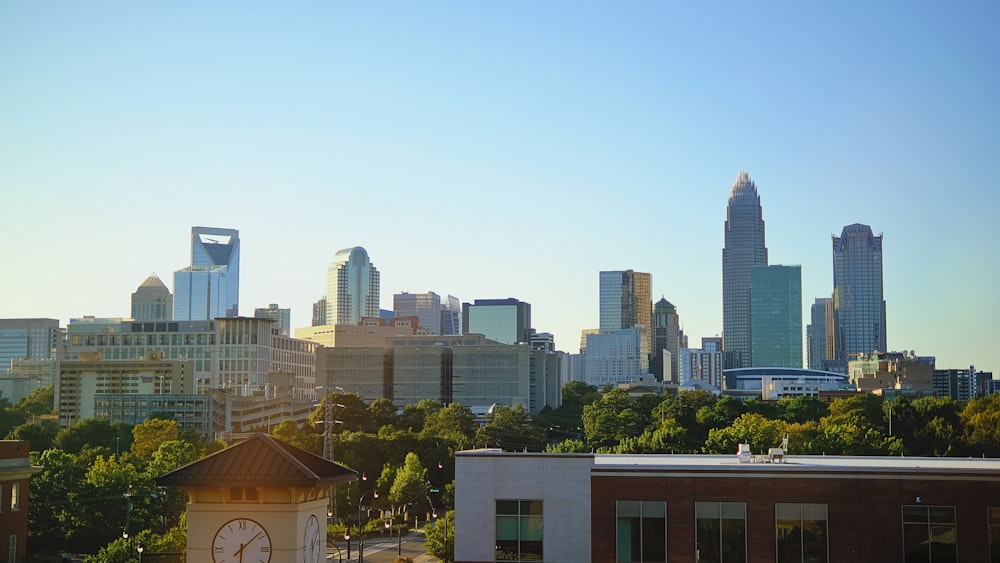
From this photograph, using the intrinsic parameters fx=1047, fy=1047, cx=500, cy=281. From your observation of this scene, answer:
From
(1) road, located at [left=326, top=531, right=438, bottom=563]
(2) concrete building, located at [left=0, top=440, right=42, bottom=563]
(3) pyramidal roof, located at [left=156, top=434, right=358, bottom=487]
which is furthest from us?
(1) road, located at [left=326, top=531, right=438, bottom=563]

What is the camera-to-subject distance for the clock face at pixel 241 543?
83.0 ft

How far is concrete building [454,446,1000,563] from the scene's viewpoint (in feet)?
144

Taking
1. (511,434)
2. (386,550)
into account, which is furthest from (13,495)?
(511,434)

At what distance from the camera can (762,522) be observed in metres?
44.7

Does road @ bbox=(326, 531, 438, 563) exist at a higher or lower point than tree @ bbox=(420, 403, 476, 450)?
lower

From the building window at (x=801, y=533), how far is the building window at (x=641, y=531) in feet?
15.9

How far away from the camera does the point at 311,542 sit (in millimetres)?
26531

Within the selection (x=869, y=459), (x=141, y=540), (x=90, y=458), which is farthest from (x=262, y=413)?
(x=869, y=459)

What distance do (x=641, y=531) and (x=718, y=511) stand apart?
3.42 m

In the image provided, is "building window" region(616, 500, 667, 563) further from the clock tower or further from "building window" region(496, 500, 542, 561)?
the clock tower

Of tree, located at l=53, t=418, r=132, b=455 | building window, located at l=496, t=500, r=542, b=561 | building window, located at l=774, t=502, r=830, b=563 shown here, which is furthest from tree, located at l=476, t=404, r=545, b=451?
building window, located at l=774, t=502, r=830, b=563

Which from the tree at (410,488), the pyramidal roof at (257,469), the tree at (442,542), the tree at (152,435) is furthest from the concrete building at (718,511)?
the tree at (152,435)

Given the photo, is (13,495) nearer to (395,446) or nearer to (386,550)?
(386,550)

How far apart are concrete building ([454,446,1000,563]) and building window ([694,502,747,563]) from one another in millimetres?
43
